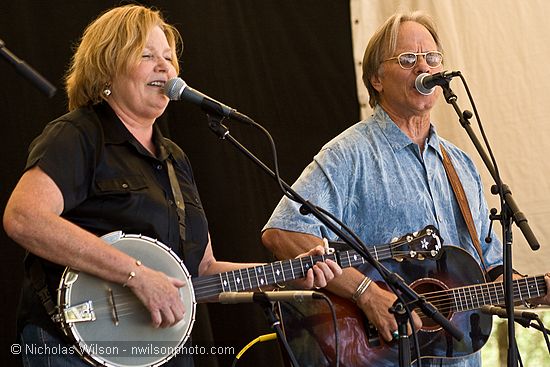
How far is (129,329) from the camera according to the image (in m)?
2.90

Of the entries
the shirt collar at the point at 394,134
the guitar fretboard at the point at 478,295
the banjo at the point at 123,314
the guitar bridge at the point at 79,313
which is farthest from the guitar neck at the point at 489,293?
the guitar bridge at the point at 79,313

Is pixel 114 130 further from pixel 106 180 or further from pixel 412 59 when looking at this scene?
pixel 412 59

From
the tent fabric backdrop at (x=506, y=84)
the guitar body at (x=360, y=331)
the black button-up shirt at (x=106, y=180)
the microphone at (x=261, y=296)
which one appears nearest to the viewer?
the microphone at (x=261, y=296)

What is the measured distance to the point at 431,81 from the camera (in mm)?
3363

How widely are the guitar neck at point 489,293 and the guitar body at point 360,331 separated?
0.16ft

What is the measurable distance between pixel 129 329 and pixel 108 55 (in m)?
0.99

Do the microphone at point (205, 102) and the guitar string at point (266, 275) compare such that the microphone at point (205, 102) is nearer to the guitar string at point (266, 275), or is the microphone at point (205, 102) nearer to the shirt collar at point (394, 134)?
the guitar string at point (266, 275)

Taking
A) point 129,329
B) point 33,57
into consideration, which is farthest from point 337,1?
point 129,329

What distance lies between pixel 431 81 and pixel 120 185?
1.23 meters

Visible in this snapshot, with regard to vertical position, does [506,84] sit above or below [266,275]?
above

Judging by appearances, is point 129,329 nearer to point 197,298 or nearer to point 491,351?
point 197,298

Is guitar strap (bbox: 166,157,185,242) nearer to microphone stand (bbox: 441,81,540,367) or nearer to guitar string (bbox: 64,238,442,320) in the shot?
guitar string (bbox: 64,238,442,320)

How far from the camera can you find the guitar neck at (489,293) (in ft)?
12.0

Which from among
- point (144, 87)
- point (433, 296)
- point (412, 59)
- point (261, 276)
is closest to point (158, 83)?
point (144, 87)
